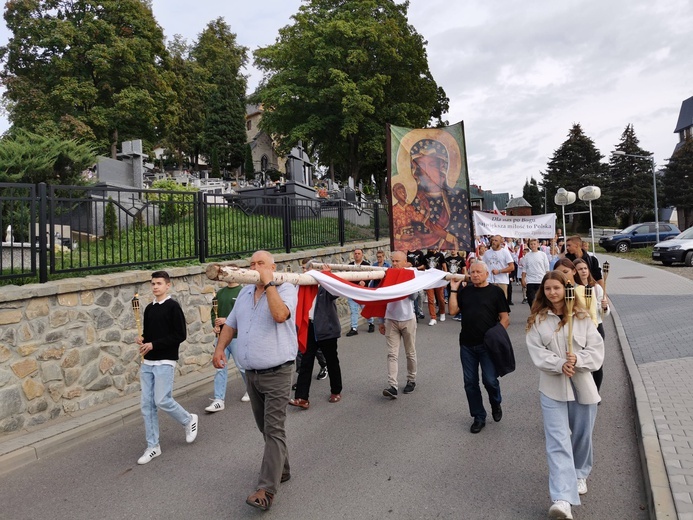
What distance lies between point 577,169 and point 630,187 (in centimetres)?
942

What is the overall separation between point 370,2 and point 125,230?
97.4 feet

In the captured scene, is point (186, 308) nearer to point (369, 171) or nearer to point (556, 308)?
point (556, 308)

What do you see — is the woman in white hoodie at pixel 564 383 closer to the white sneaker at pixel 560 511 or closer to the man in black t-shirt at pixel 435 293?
the white sneaker at pixel 560 511

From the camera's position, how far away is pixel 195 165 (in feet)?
186

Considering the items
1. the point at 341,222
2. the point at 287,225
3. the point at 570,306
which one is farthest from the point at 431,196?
the point at 341,222

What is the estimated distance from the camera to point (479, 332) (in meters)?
5.47

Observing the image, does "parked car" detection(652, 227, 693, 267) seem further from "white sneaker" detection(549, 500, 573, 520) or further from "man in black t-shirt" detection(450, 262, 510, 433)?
"white sneaker" detection(549, 500, 573, 520)

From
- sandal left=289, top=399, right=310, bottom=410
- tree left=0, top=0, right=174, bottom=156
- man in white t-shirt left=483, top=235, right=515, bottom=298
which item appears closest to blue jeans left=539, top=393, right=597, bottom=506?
sandal left=289, top=399, right=310, bottom=410

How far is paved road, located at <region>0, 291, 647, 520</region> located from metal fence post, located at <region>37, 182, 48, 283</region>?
6.92 ft

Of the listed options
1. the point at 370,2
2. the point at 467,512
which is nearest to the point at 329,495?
the point at 467,512

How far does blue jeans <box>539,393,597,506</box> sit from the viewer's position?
3619 millimetres

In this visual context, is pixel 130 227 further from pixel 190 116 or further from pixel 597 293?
pixel 190 116

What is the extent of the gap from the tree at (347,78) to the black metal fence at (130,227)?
769 inches

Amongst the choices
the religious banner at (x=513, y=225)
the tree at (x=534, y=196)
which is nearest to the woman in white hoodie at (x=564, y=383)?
the religious banner at (x=513, y=225)
